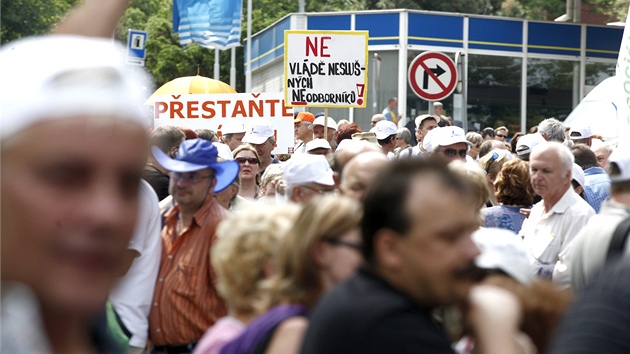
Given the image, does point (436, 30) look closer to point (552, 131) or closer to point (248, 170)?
point (552, 131)

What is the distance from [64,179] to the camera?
107 centimetres

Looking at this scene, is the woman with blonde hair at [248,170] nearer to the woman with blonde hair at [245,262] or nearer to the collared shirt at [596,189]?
the collared shirt at [596,189]

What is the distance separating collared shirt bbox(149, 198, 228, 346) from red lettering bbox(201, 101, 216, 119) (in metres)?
9.23

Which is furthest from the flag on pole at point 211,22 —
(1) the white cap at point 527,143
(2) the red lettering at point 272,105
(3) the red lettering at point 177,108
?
(1) the white cap at point 527,143

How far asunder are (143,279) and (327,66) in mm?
8386

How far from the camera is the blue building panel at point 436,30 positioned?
29.4 m

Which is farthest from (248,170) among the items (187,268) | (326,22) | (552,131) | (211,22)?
(326,22)

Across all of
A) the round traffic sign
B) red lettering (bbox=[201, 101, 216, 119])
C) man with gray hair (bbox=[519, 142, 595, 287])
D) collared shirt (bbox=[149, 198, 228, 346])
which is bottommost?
collared shirt (bbox=[149, 198, 228, 346])

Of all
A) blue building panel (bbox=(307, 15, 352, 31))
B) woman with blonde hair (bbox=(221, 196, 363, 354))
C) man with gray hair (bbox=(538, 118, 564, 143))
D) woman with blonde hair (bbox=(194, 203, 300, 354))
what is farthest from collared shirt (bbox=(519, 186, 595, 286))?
blue building panel (bbox=(307, 15, 352, 31))

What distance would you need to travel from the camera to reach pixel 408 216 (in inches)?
111

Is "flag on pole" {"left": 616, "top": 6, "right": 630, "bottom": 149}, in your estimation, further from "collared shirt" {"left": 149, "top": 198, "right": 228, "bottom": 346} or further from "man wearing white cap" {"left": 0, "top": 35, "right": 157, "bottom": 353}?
"man wearing white cap" {"left": 0, "top": 35, "right": 157, "bottom": 353}

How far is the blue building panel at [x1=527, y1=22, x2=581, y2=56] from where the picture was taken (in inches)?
1214

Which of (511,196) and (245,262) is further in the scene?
(511,196)

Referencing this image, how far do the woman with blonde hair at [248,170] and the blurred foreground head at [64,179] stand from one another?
8.04 m
